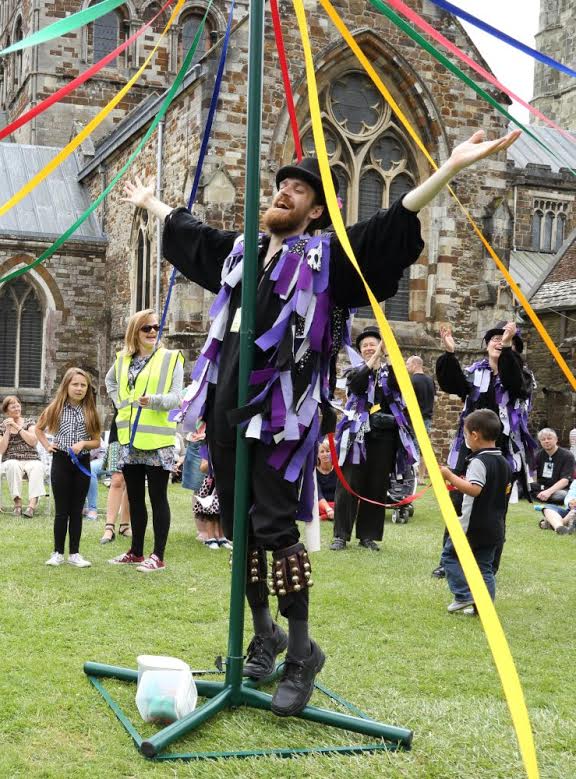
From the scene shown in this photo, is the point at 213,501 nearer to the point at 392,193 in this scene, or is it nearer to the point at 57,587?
the point at 57,587

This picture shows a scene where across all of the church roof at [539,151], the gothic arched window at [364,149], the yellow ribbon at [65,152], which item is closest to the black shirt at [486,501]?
the yellow ribbon at [65,152]

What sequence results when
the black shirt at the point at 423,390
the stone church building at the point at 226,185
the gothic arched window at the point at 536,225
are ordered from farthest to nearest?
1. the gothic arched window at the point at 536,225
2. the stone church building at the point at 226,185
3. the black shirt at the point at 423,390

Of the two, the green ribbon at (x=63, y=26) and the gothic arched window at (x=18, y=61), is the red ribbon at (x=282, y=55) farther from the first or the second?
the gothic arched window at (x=18, y=61)

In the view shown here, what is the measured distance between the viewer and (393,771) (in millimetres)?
3240

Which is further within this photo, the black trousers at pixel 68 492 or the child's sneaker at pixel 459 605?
the black trousers at pixel 68 492

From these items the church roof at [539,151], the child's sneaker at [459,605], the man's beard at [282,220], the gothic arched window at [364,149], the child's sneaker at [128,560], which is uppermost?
the church roof at [539,151]

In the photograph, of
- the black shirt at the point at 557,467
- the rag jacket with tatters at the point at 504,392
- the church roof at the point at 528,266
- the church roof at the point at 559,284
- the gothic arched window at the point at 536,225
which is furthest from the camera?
the gothic arched window at the point at 536,225

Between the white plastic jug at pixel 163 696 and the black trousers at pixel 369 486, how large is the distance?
5.15 meters

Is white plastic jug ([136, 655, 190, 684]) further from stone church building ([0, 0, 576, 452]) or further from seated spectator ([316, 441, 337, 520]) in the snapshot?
stone church building ([0, 0, 576, 452])

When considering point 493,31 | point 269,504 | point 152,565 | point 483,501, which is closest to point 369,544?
point 152,565

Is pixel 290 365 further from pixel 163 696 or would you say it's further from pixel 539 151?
pixel 539 151

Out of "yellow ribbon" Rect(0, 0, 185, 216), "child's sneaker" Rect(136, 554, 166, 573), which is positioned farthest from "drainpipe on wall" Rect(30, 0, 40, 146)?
"yellow ribbon" Rect(0, 0, 185, 216)

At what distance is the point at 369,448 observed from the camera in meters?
8.88

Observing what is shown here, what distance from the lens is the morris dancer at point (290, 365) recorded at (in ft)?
11.9
